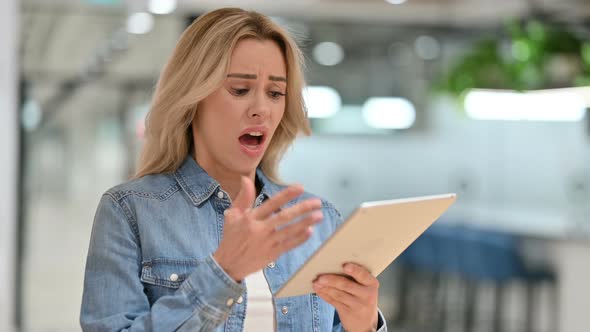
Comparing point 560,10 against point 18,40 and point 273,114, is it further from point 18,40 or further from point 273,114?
point 273,114

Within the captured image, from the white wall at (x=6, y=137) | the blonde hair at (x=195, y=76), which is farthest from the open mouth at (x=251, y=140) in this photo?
the white wall at (x=6, y=137)

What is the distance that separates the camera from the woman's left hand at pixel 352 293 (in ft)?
4.70

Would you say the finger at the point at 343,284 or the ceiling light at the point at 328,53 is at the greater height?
the ceiling light at the point at 328,53

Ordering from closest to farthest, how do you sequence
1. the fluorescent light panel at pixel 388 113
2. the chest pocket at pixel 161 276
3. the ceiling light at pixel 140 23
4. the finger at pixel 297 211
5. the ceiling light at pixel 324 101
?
1. the finger at pixel 297 211
2. the chest pocket at pixel 161 276
3. the ceiling light at pixel 140 23
4. the ceiling light at pixel 324 101
5. the fluorescent light panel at pixel 388 113

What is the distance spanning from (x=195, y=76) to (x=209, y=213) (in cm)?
26

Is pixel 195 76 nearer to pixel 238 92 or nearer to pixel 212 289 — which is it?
pixel 238 92

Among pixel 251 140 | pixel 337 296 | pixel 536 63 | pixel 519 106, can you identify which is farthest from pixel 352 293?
pixel 519 106

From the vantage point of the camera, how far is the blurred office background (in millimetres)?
5812

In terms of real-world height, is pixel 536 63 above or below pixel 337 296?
above

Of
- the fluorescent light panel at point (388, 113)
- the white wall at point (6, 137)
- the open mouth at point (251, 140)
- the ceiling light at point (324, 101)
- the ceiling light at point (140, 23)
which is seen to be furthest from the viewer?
the fluorescent light panel at point (388, 113)

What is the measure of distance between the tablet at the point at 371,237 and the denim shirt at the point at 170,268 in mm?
116

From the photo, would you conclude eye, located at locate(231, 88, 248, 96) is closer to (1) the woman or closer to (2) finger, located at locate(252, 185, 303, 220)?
(1) the woman

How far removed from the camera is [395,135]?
24.3 feet

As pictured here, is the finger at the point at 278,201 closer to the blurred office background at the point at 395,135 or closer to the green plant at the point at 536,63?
the blurred office background at the point at 395,135
